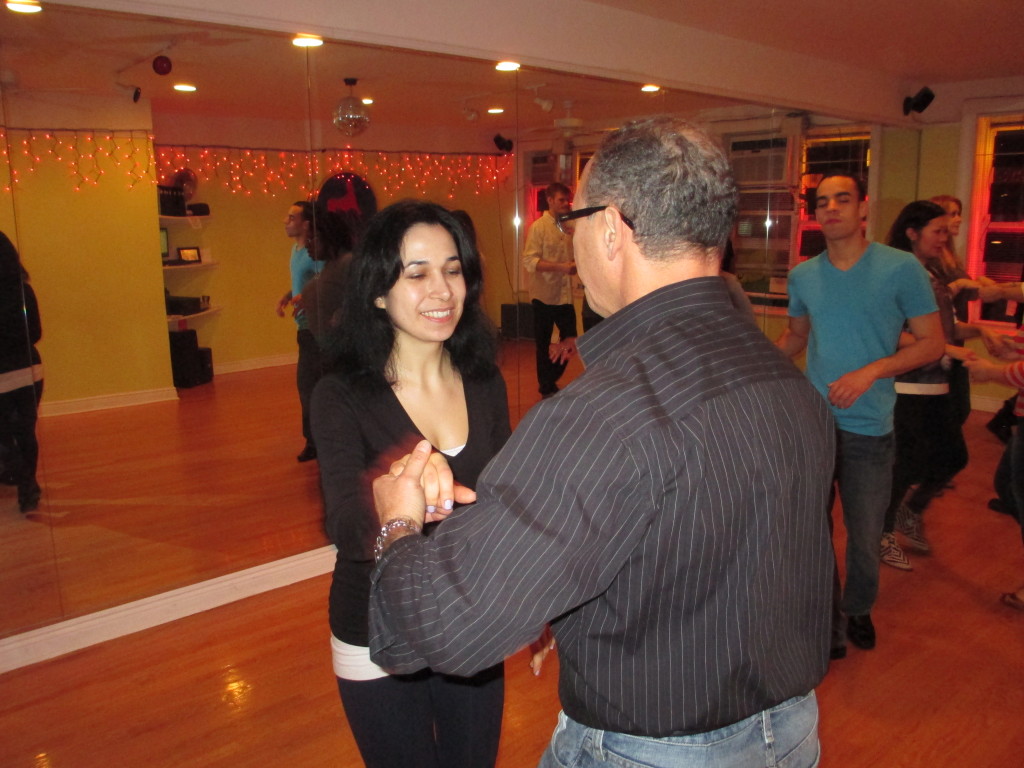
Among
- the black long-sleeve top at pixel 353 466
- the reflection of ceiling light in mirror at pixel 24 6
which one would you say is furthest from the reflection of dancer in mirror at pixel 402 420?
the reflection of ceiling light in mirror at pixel 24 6

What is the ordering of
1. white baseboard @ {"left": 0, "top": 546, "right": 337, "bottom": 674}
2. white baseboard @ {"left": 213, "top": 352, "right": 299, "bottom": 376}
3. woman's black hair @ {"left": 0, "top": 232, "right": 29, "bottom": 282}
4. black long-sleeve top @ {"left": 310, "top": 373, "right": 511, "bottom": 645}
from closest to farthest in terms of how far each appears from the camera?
black long-sleeve top @ {"left": 310, "top": 373, "right": 511, "bottom": 645}, woman's black hair @ {"left": 0, "top": 232, "right": 29, "bottom": 282}, white baseboard @ {"left": 0, "top": 546, "right": 337, "bottom": 674}, white baseboard @ {"left": 213, "top": 352, "right": 299, "bottom": 376}

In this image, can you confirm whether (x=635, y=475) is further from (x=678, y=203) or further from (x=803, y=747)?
(x=803, y=747)

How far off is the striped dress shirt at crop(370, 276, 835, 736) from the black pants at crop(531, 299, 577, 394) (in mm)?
3604

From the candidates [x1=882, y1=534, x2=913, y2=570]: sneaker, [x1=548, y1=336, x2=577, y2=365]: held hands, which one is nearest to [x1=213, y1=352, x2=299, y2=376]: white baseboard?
[x1=548, y1=336, x2=577, y2=365]: held hands

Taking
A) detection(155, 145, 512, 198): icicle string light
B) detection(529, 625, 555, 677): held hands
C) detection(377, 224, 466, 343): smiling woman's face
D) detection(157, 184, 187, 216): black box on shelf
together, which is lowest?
detection(529, 625, 555, 677): held hands

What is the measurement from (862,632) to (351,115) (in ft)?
10.5

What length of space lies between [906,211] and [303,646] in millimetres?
3186

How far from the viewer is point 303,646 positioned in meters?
3.04

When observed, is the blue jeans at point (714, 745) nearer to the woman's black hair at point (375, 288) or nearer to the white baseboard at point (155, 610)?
the woman's black hair at point (375, 288)

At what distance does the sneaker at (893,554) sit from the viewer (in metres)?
3.69

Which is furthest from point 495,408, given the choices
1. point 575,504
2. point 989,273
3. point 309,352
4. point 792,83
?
point 989,273

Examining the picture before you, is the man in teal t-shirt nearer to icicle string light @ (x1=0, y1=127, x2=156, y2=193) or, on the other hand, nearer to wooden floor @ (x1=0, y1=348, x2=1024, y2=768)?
wooden floor @ (x1=0, y1=348, x2=1024, y2=768)

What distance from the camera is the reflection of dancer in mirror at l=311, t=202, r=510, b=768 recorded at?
60.8 inches

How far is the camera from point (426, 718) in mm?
1588
